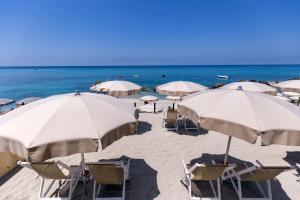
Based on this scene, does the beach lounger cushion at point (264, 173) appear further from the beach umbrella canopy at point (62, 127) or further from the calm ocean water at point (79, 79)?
the calm ocean water at point (79, 79)

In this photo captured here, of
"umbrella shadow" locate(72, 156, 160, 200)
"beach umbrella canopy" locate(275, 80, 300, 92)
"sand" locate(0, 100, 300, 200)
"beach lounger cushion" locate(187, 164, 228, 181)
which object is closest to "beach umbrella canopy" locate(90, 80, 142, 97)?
"sand" locate(0, 100, 300, 200)

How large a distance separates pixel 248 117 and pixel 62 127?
116 inches

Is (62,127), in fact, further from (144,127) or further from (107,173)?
(144,127)

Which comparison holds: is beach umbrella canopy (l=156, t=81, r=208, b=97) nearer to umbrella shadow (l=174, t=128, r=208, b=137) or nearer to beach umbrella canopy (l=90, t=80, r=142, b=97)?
beach umbrella canopy (l=90, t=80, r=142, b=97)

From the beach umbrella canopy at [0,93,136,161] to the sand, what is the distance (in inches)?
73.1

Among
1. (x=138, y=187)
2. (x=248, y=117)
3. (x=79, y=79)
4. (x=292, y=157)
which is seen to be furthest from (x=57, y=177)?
(x=79, y=79)

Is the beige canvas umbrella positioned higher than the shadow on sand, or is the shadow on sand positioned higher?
the beige canvas umbrella

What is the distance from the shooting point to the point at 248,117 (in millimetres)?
3367

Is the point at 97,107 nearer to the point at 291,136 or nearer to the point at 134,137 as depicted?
the point at 291,136

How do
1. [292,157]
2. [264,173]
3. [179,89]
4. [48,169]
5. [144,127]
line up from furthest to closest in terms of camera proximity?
[144,127]
[179,89]
[292,157]
[264,173]
[48,169]

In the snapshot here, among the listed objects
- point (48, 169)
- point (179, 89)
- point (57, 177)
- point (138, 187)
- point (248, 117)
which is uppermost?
point (248, 117)

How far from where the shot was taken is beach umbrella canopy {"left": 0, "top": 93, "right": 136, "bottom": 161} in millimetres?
2846

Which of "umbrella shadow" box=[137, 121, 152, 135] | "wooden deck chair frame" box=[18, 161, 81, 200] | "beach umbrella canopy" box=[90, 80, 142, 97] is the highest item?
"beach umbrella canopy" box=[90, 80, 142, 97]

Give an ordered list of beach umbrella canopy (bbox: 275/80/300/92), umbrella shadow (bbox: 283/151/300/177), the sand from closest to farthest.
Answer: the sand < umbrella shadow (bbox: 283/151/300/177) < beach umbrella canopy (bbox: 275/80/300/92)
